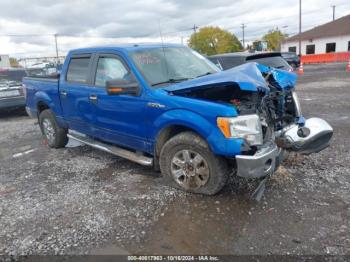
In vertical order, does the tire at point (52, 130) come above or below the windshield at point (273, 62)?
below

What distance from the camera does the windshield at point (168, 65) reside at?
4266 mm

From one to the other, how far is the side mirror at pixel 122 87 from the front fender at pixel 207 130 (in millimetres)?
551

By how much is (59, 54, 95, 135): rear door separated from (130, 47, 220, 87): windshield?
1.04 meters

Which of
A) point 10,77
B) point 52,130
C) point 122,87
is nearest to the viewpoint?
point 122,87

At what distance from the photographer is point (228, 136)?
336 centimetres

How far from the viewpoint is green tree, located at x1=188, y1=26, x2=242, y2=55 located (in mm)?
77500

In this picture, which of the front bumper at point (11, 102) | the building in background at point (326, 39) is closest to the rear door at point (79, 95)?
the front bumper at point (11, 102)

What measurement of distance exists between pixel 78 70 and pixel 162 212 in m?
Answer: 3.02

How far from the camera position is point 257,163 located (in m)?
3.31

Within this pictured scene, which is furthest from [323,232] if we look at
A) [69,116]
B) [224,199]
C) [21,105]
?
[21,105]

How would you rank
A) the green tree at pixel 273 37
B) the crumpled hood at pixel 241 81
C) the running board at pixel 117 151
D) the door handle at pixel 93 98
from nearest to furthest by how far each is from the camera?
the crumpled hood at pixel 241 81, the running board at pixel 117 151, the door handle at pixel 93 98, the green tree at pixel 273 37

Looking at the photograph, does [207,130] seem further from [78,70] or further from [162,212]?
[78,70]

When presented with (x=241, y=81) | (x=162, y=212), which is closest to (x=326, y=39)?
(x=241, y=81)

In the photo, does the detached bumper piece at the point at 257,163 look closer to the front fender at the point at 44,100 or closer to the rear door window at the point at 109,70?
the rear door window at the point at 109,70
